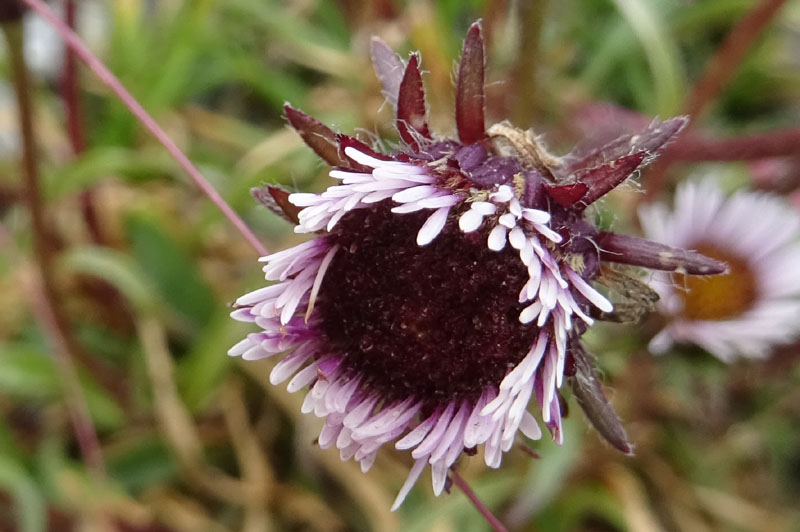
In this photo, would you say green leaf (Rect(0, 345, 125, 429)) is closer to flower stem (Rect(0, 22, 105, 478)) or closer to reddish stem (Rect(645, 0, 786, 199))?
flower stem (Rect(0, 22, 105, 478))

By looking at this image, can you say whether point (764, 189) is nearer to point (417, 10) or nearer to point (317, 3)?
point (417, 10)

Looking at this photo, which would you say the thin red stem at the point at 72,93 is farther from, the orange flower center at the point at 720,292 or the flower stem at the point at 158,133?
the orange flower center at the point at 720,292

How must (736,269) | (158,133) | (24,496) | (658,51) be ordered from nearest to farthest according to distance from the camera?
(158,133) → (24,496) → (736,269) → (658,51)

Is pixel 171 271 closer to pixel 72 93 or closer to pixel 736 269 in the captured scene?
pixel 72 93

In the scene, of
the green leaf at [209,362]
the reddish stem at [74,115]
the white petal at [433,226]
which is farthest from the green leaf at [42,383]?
the white petal at [433,226]

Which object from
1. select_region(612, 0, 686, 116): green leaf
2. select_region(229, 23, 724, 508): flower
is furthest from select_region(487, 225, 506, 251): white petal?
select_region(612, 0, 686, 116): green leaf

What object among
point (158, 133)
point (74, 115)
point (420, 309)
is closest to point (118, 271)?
point (74, 115)
